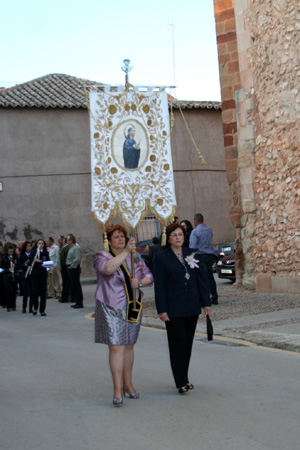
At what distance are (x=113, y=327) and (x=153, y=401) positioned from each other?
2.47 feet

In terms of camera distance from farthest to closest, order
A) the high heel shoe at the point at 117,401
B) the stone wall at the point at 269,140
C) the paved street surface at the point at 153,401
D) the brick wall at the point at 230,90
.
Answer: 1. the brick wall at the point at 230,90
2. the stone wall at the point at 269,140
3. the high heel shoe at the point at 117,401
4. the paved street surface at the point at 153,401

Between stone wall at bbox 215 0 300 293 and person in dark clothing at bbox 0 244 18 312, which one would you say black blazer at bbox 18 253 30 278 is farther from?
stone wall at bbox 215 0 300 293

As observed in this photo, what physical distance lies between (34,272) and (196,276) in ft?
31.5

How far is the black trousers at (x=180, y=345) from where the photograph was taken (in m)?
6.70

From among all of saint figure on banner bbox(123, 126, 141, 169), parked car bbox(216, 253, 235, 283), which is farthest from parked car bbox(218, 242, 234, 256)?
saint figure on banner bbox(123, 126, 141, 169)

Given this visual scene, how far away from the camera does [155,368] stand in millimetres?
8125

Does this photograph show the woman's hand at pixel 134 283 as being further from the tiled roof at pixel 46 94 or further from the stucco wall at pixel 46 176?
the tiled roof at pixel 46 94

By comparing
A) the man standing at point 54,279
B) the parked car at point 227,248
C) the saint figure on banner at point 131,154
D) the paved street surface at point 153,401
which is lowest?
the paved street surface at point 153,401

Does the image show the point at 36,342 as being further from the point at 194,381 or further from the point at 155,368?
the point at 194,381

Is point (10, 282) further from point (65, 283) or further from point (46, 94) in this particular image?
point (46, 94)

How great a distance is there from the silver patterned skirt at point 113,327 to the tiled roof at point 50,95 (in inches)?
945

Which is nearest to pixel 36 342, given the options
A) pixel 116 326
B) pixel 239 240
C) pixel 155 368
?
pixel 155 368

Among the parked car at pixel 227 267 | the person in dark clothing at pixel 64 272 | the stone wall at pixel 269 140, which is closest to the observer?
the stone wall at pixel 269 140

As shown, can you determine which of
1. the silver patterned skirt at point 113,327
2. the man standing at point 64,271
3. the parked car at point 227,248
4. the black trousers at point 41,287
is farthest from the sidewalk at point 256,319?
the parked car at point 227,248
